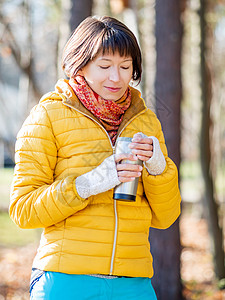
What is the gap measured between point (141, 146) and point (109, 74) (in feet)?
1.27

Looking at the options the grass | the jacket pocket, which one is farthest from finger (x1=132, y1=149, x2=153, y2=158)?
the grass

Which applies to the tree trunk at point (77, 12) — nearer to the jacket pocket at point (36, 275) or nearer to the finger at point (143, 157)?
the finger at point (143, 157)

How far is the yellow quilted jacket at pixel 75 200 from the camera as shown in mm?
1805

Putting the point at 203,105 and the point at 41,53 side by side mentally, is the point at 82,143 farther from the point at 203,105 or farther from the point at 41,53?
the point at 41,53

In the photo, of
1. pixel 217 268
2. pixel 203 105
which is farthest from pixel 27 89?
pixel 217 268

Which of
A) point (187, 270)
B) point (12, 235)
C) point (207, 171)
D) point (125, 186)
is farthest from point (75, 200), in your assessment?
point (12, 235)

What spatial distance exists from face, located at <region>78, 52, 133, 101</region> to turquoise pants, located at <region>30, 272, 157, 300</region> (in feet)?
2.69

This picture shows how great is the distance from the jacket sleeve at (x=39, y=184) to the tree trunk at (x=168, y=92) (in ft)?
9.32

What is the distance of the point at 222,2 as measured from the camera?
30.5 feet

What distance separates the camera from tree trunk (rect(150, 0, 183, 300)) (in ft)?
15.4

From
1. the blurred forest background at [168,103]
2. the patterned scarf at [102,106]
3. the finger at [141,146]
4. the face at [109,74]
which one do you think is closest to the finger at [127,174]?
the finger at [141,146]

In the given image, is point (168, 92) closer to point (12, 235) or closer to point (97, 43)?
point (97, 43)

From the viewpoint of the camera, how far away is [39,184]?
186 cm

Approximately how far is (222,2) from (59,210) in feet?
28.4
